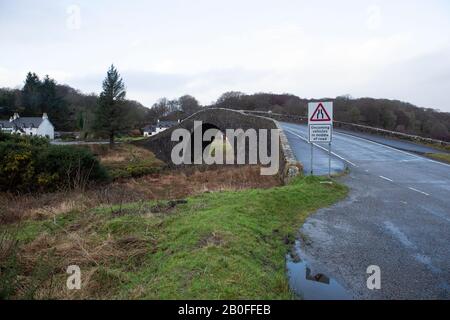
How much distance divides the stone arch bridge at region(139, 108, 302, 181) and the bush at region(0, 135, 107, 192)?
10240 mm

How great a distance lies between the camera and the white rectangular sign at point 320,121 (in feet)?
41.7

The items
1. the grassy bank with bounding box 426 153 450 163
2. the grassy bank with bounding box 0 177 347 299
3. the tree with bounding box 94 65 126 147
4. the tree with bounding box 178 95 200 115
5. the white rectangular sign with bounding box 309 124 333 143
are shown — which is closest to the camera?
the grassy bank with bounding box 0 177 347 299

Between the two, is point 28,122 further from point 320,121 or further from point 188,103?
point 320,121

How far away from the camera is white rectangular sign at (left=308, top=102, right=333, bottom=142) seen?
1272 cm

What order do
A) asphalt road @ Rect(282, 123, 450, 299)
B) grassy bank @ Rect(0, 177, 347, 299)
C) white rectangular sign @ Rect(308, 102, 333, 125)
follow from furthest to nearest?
white rectangular sign @ Rect(308, 102, 333, 125) → asphalt road @ Rect(282, 123, 450, 299) → grassy bank @ Rect(0, 177, 347, 299)

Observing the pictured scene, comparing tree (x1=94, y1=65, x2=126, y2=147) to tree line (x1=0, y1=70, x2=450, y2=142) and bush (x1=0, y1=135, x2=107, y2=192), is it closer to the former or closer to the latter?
tree line (x1=0, y1=70, x2=450, y2=142)

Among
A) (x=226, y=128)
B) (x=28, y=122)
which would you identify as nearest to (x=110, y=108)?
(x=226, y=128)

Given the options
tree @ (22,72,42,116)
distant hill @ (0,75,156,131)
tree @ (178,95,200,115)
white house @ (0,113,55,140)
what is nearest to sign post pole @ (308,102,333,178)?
distant hill @ (0,75,156,131)

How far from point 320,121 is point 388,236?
656cm

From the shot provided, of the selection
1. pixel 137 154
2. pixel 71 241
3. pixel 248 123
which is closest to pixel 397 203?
pixel 71 241

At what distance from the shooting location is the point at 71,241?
634 centimetres

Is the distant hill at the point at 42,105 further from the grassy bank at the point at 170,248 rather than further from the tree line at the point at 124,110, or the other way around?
the grassy bank at the point at 170,248
